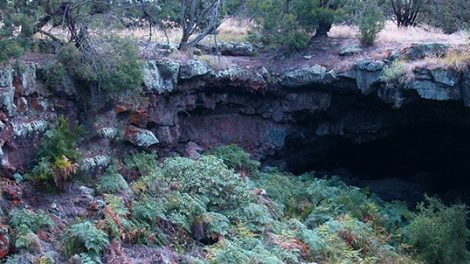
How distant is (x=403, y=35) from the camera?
20141 millimetres

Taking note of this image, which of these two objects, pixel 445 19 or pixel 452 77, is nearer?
pixel 452 77

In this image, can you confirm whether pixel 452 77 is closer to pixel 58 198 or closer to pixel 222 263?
pixel 222 263

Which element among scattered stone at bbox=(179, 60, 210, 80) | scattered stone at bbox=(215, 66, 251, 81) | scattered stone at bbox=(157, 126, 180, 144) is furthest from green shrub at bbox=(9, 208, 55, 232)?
scattered stone at bbox=(215, 66, 251, 81)

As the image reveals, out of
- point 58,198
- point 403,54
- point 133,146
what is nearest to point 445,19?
point 403,54

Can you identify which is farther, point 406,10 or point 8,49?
point 406,10

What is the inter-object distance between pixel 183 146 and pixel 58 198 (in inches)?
249

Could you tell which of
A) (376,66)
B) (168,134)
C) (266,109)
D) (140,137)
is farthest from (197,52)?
(376,66)

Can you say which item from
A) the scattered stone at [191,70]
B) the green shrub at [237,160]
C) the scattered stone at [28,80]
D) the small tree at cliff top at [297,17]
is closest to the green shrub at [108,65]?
the scattered stone at [28,80]

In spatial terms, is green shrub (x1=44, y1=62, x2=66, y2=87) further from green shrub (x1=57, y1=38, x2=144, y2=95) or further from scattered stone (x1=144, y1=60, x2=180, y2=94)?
scattered stone (x1=144, y1=60, x2=180, y2=94)

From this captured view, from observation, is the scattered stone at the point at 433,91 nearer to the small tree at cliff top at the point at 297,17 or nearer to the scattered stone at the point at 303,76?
the scattered stone at the point at 303,76

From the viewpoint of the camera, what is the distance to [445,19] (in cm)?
2341

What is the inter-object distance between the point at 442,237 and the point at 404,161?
9163 millimetres

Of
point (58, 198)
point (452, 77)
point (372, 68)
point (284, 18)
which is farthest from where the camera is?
point (284, 18)

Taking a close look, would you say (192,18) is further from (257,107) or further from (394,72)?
(394,72)
